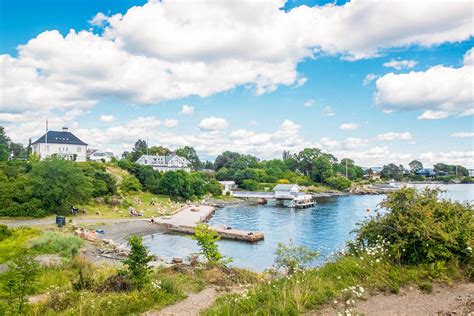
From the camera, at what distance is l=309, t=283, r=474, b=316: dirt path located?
240 inches

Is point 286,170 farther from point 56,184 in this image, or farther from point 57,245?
point 57,245

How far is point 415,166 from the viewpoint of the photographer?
540 ft

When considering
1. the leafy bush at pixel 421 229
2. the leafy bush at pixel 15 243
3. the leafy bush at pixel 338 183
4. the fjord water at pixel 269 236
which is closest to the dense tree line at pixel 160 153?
the leafy bush at pixel 338 183

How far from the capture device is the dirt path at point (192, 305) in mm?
7645

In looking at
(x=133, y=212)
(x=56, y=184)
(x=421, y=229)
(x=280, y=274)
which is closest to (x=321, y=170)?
(x=133, y=212)

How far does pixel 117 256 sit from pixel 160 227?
16784mm

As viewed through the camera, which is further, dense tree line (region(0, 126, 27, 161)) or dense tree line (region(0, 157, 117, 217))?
dense tree line (region(0, 126, 27, 161))

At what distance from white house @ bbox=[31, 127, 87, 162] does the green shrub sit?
2016 inches

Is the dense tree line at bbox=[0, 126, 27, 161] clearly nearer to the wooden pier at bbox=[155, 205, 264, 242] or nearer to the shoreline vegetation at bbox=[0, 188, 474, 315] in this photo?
the wooden pier at bbox=[155, 205, 264, 242]

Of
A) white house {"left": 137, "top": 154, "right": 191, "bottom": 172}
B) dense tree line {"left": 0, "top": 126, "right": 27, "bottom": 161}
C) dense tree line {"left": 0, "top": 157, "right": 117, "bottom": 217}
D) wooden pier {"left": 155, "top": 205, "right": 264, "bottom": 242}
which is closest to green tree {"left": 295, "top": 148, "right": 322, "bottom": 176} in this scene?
white house {"left": 137, "top": 154, "right": 191, "bottom": 172}

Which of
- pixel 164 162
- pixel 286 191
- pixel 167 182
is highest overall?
pixel 164 162

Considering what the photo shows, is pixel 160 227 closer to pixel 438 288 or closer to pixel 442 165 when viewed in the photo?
pixel 438 288

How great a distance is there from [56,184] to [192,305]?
32.4 m

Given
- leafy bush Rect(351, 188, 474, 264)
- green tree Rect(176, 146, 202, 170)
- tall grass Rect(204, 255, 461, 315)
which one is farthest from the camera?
green tree Rect(176, 146, 202, 170)
